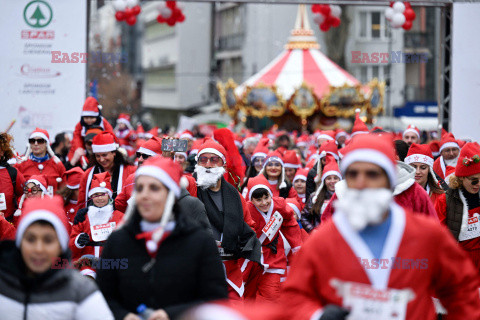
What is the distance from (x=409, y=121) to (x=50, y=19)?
2838 cm

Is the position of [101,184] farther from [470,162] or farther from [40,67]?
[40,67]

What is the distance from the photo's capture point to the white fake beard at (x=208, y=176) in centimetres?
811

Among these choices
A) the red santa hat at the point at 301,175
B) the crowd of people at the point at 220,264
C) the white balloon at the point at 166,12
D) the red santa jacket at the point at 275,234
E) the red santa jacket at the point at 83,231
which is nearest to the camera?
the crowd of people at the point at 220,264

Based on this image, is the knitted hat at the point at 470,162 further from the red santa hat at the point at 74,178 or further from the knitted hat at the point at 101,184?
the red santa hat at the point at 74,178

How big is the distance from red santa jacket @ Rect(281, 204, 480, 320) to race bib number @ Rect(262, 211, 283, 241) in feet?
16.7

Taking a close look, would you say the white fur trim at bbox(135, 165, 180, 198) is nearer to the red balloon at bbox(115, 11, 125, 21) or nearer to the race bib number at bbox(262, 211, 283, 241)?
the race bib number at bbox(262, 211, 283, 241)

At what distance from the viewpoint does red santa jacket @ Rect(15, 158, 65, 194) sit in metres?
11.3

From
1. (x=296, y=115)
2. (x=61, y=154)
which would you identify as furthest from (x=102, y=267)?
(x=296, y=115)

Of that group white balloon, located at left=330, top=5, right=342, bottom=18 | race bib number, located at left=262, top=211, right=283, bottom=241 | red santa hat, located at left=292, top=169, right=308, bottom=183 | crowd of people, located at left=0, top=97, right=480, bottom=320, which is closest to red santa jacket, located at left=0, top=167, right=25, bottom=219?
race bib number, located at left=262, top=211, right=283, bottom=241

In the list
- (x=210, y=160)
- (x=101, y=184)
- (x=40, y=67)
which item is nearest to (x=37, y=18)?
(x=40, y=67)

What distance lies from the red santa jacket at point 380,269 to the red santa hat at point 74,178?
7.11m

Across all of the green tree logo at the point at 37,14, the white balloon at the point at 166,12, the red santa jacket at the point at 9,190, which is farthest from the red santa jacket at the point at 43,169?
the white balloon at the point at 166,12

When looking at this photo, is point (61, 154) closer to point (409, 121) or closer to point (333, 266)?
point (333, 266)

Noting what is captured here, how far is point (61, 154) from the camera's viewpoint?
45.6 feet
